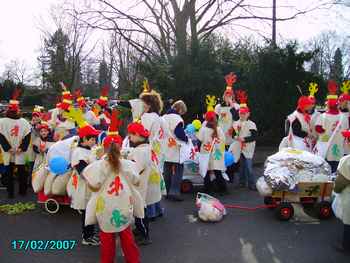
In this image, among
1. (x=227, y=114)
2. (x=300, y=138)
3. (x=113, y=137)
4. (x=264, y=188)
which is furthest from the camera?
(x=227, y=114)

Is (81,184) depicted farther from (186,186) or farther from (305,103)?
(305,103)

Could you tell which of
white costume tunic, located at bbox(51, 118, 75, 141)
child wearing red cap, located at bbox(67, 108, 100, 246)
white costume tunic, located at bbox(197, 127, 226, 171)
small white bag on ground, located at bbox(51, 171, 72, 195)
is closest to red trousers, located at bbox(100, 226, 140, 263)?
child wearing red cap, located at bbox(67, 108, 100, 246)

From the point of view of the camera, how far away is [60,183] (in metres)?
6.81

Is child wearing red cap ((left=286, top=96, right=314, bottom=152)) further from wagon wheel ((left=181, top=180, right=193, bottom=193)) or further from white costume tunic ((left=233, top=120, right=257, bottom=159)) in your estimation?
wagon wheel ((left=181, top=180, right=193, bottom=193))

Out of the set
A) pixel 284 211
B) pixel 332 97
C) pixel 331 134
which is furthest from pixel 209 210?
pixel 332 97

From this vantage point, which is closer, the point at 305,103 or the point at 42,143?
the point at 305,103

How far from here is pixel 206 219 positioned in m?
6.55

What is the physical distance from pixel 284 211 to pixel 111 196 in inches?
131

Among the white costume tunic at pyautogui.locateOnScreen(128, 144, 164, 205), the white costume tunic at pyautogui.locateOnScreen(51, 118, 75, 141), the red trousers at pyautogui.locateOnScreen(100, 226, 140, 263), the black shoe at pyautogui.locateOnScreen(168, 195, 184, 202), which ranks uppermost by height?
the white costume tunic at pyautogui.locateOnScreen(51, 118, 75, 141)

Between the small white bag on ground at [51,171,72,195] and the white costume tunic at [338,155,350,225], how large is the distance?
4259 mm

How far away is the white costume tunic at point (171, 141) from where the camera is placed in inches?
304

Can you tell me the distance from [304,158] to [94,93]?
117ft

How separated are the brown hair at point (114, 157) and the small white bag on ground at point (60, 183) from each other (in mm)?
2638

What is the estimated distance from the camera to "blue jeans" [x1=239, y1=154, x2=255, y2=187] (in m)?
8.90
